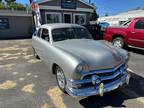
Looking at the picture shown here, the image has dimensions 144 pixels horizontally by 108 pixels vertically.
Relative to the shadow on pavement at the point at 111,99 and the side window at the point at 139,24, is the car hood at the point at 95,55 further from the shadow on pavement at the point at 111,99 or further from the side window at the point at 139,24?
the side window at the point at 139,24

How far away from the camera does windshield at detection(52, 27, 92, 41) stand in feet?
16.3

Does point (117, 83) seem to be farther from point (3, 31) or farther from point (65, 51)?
point (3, 31)

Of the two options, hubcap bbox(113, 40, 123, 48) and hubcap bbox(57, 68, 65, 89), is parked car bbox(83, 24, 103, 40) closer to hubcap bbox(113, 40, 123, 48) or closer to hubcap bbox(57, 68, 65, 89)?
hubcap bbox(113, 40, 123, 48)

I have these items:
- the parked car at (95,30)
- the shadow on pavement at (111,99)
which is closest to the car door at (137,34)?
the shadow on pavement at (111,99)

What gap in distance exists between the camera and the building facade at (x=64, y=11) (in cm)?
1755

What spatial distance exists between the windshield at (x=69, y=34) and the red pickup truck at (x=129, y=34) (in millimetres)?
3548

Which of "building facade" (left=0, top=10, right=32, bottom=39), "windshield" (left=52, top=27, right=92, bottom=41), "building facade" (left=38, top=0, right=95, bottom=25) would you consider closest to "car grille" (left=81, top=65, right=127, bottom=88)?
"windshield" (left=52, top=27, right=92, bottom=41)

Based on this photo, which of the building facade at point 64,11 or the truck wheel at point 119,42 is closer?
the truck wheel at point 119,42

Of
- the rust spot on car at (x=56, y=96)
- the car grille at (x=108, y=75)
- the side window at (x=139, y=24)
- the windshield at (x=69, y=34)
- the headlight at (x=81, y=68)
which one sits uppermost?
the side window at (x=139, y=24)

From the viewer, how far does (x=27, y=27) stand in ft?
64.0

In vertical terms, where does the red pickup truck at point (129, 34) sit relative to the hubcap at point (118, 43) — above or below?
above

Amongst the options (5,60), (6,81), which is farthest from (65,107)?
(5,60)

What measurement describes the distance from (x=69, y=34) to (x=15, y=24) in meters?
15.3

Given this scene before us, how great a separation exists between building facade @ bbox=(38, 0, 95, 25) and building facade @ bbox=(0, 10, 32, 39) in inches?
110
